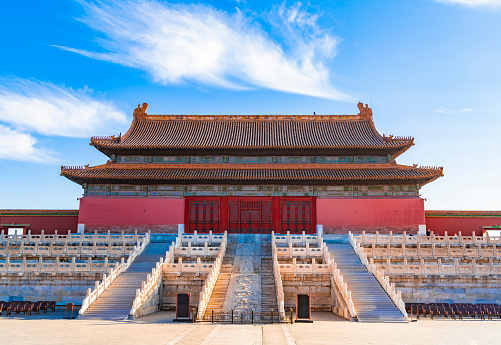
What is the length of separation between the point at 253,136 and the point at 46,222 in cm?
1714

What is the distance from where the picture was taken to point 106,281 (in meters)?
20.8

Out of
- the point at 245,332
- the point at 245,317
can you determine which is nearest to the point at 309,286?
the point at 245,317

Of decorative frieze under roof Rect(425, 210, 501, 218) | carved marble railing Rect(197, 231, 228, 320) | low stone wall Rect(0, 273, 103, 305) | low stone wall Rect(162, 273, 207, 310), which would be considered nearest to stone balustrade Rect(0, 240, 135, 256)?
low stone wall Rect(0, 273, 103, 305)

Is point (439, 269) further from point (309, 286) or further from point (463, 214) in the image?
point (463, 214)

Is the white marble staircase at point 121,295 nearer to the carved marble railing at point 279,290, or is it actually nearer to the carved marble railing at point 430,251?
the carved marble railing at point 279,290

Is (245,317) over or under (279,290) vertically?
under

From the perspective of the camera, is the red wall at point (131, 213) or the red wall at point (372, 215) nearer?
the red wall at point (372, 215)

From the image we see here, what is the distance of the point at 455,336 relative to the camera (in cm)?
1366

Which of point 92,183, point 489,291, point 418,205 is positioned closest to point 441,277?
point 489,291

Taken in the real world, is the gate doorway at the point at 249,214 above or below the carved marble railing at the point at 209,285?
above

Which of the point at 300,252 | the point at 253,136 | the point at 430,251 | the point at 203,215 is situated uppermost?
the point at 253,136

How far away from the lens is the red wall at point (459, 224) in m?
34.5

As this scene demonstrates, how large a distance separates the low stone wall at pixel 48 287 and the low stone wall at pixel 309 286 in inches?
356

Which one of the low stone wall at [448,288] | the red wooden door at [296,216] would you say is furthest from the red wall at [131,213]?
the low stone wall at [448,288]
